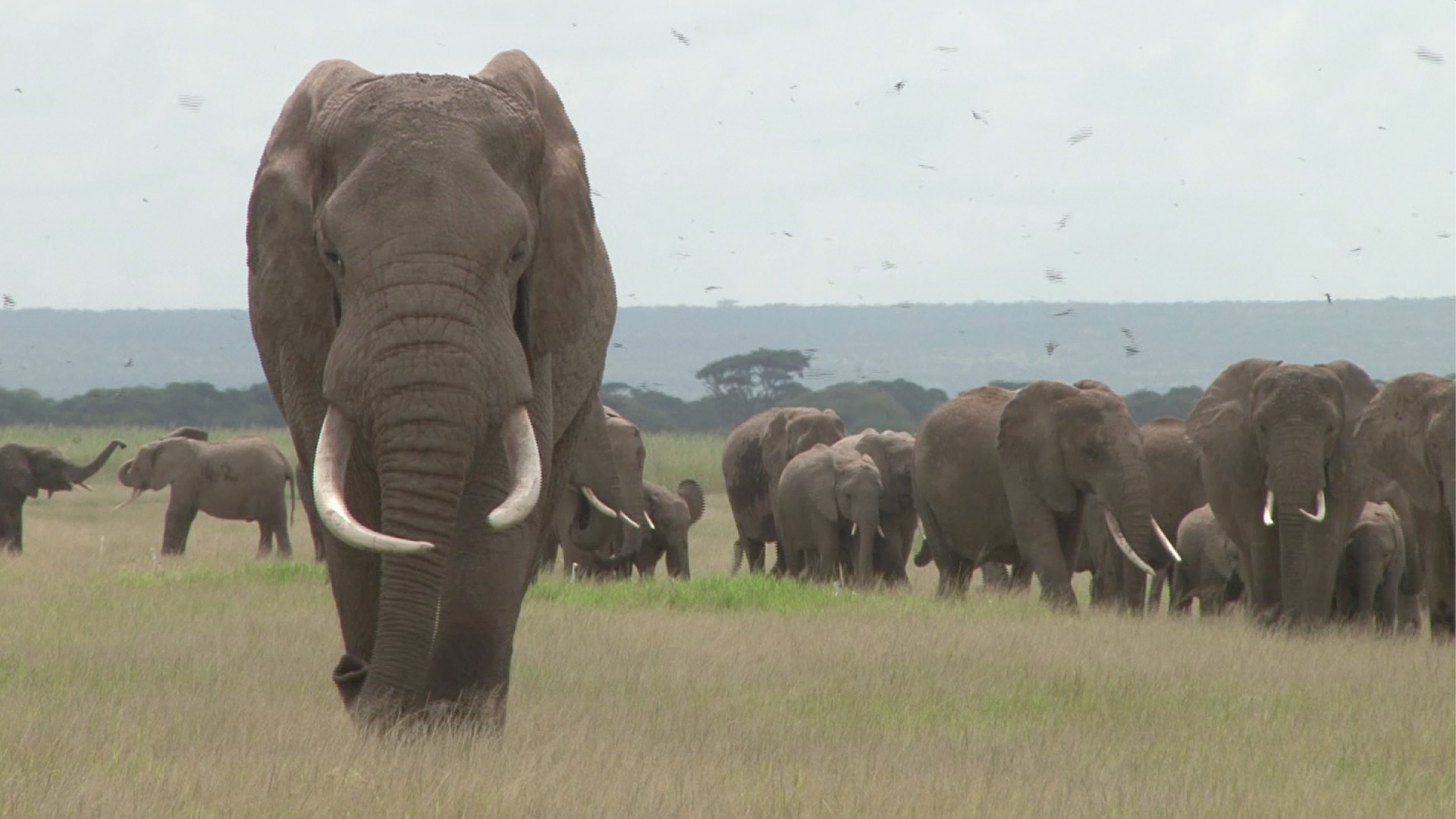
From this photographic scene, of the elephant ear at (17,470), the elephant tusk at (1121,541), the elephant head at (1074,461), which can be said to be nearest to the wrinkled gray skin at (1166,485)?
the elephant head at (1074,461)

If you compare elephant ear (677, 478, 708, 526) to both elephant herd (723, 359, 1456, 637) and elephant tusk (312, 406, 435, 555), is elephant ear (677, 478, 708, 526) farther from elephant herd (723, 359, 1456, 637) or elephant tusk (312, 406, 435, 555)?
elephant tusk (312, 406, 435, 555)

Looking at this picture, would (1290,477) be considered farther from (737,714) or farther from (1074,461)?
(737,714)

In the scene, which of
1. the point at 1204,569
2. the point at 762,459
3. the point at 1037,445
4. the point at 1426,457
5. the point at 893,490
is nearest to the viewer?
the point at 1426,457

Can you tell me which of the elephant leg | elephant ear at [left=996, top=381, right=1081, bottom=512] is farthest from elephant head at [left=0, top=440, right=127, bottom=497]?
elephant ear at [left=996, top=381, right=1081, bottom=512]

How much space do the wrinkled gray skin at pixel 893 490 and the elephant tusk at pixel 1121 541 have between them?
17.0 ft

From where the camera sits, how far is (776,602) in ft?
50.1

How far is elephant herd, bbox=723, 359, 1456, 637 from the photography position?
13422 millimetres

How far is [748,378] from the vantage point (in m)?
103

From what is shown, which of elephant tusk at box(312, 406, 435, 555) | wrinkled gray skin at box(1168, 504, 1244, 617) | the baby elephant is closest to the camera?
elephant tusk at box(312, 406, 435, 555)

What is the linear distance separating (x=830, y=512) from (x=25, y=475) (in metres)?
9.58

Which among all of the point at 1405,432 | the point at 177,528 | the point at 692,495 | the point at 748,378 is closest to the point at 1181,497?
the point at 1405,432

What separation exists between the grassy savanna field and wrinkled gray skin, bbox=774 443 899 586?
3570mm

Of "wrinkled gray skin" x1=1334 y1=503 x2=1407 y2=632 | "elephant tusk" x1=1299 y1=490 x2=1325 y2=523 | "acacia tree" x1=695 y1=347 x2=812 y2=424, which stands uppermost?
"acacia tree" x1=695 y1=347 x2=812 y2=424

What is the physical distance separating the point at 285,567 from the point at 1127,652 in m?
7.90
